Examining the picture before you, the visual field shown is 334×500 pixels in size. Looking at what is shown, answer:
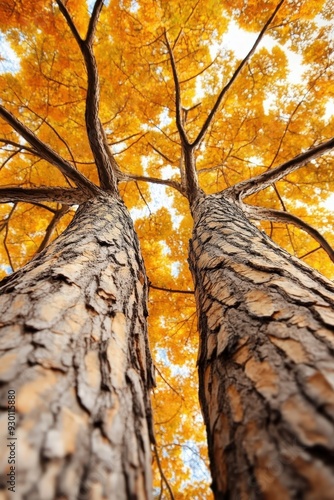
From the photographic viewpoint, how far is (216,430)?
0.76 m

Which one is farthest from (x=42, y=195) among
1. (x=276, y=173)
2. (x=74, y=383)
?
(x=276, y=173)

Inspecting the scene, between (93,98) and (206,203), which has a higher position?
(93,98)

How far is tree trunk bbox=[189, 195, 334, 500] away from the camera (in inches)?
19.8

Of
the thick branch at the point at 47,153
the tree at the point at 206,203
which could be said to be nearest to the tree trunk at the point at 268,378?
the tree at the point at 206,203

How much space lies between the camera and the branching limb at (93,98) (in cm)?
251

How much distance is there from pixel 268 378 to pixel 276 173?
9.87 feet

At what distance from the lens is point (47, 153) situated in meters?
2.67

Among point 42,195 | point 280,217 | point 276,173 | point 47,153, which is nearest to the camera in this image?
point 47,153

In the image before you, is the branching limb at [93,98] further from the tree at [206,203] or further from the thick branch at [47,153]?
the thick branch at [47,153]

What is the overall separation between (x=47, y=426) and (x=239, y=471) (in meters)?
0.43

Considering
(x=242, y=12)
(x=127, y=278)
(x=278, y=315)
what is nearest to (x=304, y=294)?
(x=278, y=315)

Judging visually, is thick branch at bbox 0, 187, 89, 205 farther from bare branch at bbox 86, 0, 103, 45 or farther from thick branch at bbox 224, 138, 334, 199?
thick branch at bbox 224, 138, 334, 199

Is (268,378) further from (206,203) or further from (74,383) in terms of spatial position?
(206,203)

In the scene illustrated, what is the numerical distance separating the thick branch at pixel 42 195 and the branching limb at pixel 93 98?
372mm
